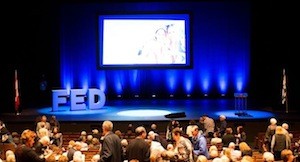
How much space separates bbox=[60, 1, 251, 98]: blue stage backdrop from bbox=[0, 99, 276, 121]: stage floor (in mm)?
790

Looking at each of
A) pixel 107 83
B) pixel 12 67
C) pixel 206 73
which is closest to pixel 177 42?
pixel 206 73

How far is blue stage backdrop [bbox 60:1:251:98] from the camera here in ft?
75.1

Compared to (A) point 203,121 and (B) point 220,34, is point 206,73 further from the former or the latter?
(A) point 203,121

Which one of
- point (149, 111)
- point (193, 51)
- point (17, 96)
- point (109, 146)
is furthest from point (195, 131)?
point (193, 51)

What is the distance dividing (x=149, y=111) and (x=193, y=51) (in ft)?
14.8

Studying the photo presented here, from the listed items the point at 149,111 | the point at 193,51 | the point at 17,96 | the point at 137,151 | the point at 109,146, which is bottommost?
the point at 149,111

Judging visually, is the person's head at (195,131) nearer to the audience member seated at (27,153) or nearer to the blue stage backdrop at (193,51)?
the audience member seated at (27,153)

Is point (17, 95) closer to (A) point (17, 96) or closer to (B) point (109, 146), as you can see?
(A) point (17, 96)

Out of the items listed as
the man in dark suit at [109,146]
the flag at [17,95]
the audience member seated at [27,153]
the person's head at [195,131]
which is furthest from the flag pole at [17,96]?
the audience member seated at [27,153]

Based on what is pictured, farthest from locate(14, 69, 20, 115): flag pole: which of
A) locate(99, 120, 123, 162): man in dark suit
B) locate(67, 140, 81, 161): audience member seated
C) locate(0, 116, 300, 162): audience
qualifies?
locate(99, 120, 123, 162): man in dark suit

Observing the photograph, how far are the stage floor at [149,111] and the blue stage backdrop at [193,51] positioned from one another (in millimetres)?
790

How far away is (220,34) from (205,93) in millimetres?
2668

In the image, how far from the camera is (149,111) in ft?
65.0

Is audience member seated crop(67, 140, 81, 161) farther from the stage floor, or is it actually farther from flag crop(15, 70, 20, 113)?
flag crop(15, 70, 20, 113)
